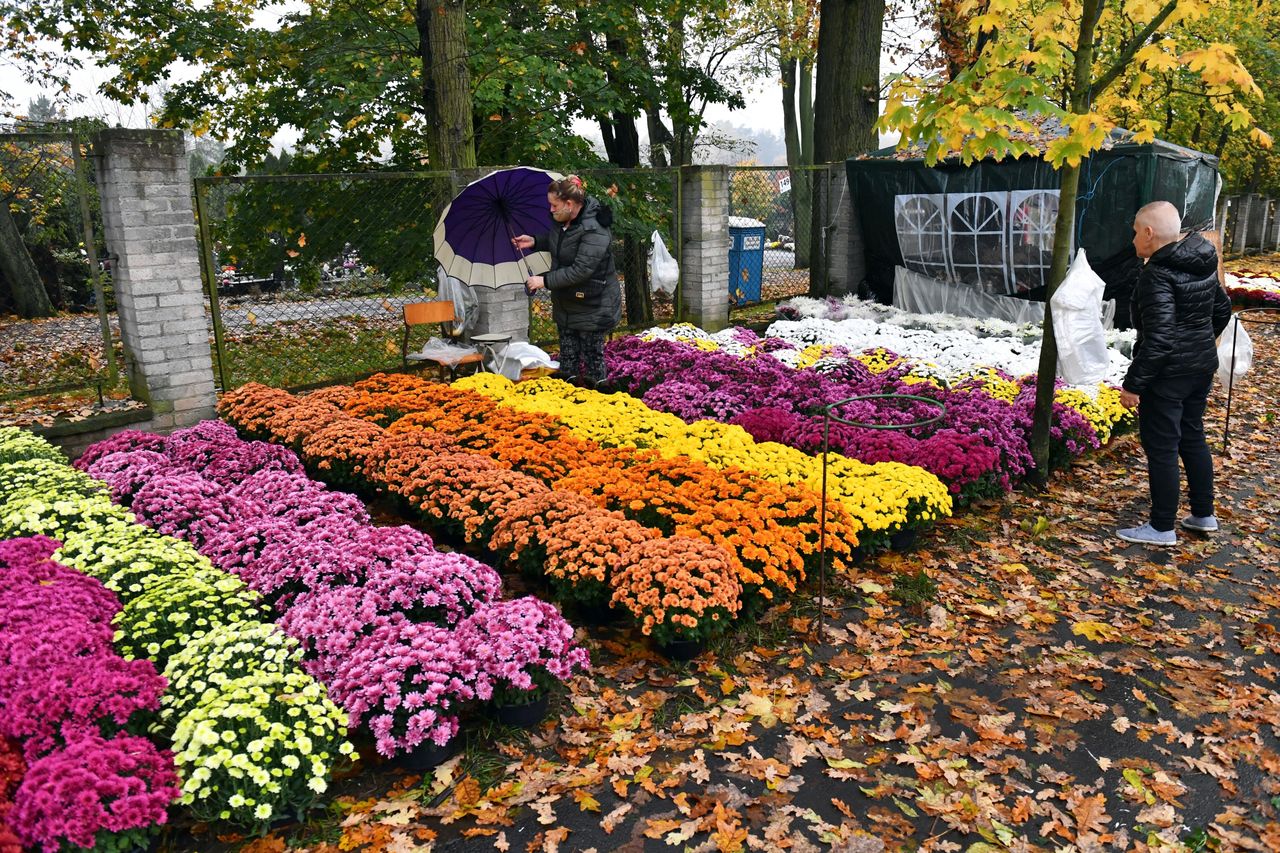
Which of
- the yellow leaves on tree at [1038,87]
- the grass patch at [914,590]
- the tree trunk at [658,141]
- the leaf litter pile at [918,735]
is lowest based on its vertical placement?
the leaf litter pile at [918,735]

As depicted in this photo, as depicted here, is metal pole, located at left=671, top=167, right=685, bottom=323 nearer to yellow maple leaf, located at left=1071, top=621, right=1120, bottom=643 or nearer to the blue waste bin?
the blue waste bin

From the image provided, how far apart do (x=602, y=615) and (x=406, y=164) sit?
1108cm

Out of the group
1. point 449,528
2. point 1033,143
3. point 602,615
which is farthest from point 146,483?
point 1033,143

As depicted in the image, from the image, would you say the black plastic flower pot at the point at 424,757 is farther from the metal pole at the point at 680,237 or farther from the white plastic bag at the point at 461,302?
the metal pole at the point at 680,237

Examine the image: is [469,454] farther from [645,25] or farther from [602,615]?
[645,25]

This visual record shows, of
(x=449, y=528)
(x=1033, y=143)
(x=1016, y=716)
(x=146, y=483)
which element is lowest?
(x=1016, y=716)

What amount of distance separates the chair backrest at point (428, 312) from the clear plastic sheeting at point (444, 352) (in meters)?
0.24

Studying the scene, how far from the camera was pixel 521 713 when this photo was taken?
3811 mm

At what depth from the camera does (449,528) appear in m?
5.55

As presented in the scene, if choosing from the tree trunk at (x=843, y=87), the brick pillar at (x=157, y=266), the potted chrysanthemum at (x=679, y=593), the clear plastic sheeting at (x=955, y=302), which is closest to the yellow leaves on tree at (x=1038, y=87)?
the potted chrysanthemum at (x=679, y=593)

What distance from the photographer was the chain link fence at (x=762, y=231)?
44.7 ft

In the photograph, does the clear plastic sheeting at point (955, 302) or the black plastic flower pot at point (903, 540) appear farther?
the clear plastic sheeting at point (955, 302)

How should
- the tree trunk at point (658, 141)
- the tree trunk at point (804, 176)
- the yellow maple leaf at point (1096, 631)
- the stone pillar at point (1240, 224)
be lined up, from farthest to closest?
the stone pillar at point (1240, 224) → the tree trunk at point (804, 176) → the tree trunk at point (658, 141) → the yellow maple leaf at point (1096, 631)

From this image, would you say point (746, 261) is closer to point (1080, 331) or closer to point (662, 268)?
point (662, 268)
